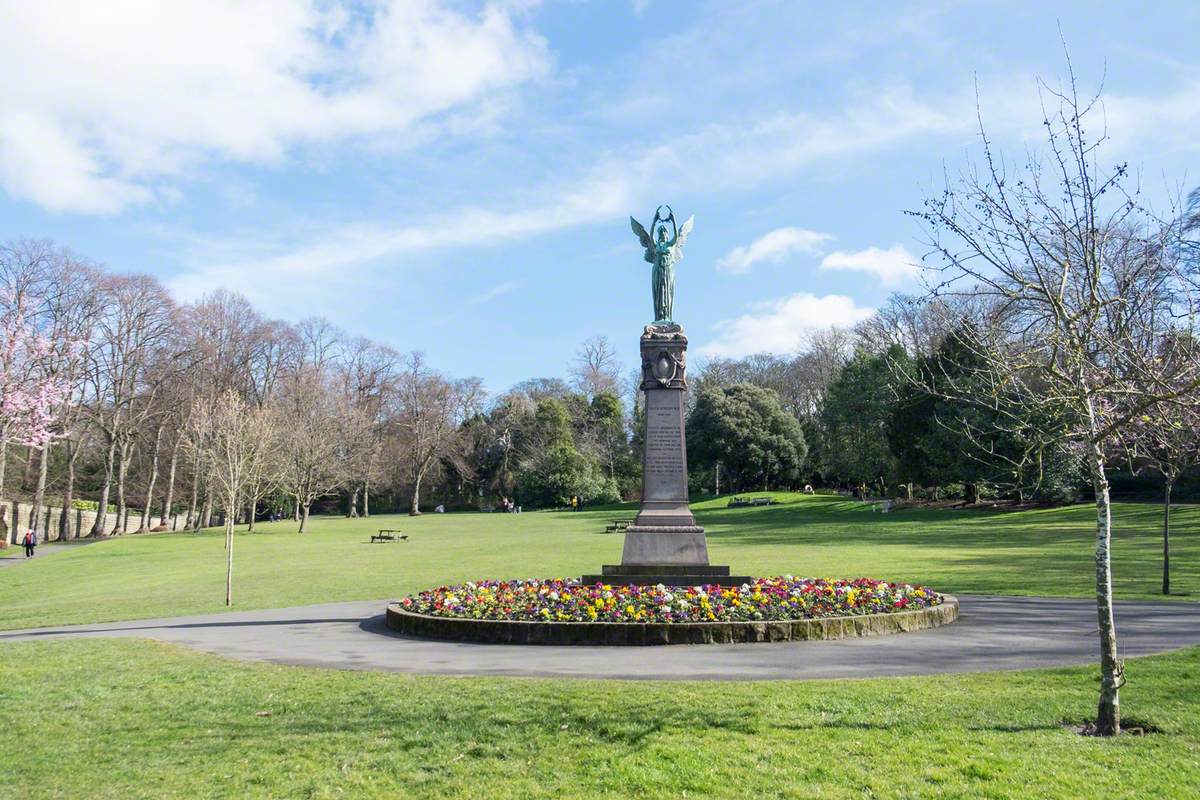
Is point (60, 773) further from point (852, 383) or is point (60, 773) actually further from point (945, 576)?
point (852, 383)

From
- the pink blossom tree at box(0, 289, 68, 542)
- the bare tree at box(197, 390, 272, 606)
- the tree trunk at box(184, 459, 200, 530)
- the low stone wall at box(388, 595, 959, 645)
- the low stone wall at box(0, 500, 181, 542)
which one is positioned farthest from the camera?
the tree trunk at box(184, 459, 200, 530)

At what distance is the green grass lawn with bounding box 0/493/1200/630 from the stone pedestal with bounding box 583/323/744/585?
221 inches

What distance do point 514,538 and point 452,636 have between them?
96.6 feet

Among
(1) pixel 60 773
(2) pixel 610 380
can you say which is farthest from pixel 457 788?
(2) pixel 610 380

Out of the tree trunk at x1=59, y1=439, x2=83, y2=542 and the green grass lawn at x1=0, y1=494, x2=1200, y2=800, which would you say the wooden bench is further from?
the green grass lawn at x1=0, y1=494, x2=1200, y2=800

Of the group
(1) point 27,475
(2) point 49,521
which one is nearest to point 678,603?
(2) point 49,521

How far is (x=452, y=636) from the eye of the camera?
43.0 ft

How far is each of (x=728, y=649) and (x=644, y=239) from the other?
1091cm

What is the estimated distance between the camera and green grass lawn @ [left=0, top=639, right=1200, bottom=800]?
6.28m

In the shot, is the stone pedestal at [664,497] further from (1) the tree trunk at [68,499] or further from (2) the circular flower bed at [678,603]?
(1) the tree trunk at [68,499]

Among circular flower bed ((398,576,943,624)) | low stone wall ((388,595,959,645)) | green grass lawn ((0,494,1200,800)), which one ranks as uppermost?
circular flower bed ((398,576,943,624))

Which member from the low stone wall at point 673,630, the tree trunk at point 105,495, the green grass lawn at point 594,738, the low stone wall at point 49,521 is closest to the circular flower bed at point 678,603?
the low stone wall at point 673,630

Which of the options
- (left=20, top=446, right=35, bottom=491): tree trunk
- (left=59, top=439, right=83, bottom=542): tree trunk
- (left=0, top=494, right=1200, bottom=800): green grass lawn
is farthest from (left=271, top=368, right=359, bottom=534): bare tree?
(left=0, top=494, right=1200, bottom=800): green grass lawn

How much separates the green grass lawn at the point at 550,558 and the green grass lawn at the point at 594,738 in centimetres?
1014
